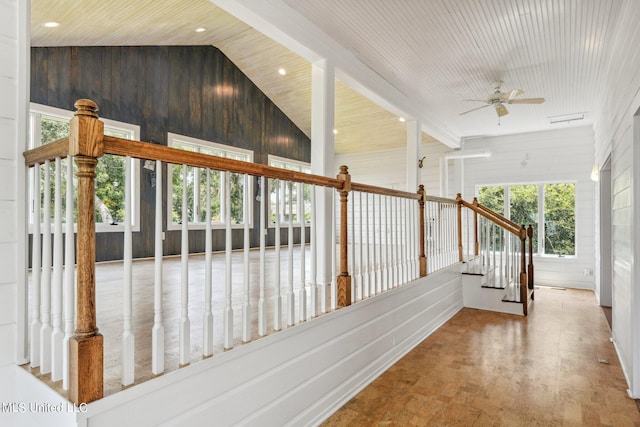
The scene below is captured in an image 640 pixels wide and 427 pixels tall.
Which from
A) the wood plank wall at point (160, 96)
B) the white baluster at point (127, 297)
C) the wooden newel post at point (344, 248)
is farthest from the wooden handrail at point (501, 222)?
the white baluster at point (127, 297)

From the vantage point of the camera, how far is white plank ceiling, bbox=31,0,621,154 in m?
3.27

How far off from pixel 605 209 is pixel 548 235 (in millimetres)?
1846

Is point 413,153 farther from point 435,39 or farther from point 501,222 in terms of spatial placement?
Result: point 435,39

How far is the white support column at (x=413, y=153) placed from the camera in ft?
18.8

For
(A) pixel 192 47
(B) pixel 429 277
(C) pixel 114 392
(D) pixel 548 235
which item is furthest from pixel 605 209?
(A) pixel 192 47

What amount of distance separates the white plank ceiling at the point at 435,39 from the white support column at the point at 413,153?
41 centimetres

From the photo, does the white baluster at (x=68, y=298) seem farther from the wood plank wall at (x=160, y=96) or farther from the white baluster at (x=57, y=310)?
the wood plank wall at (x=160, y=96)

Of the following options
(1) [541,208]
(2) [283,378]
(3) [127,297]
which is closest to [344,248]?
(2) [283,378]

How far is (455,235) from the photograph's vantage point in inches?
211

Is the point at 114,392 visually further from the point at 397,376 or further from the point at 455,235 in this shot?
the point at 455,235

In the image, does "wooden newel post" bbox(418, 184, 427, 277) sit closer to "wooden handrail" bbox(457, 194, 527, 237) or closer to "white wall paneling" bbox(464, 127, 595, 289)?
"wooden handrail" bbox(457, 194, 527, 237)

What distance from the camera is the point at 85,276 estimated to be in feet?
4.25

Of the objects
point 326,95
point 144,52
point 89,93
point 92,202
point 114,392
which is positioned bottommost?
point 114,392

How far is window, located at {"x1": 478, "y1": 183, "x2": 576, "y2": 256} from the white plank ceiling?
50.0 inches
